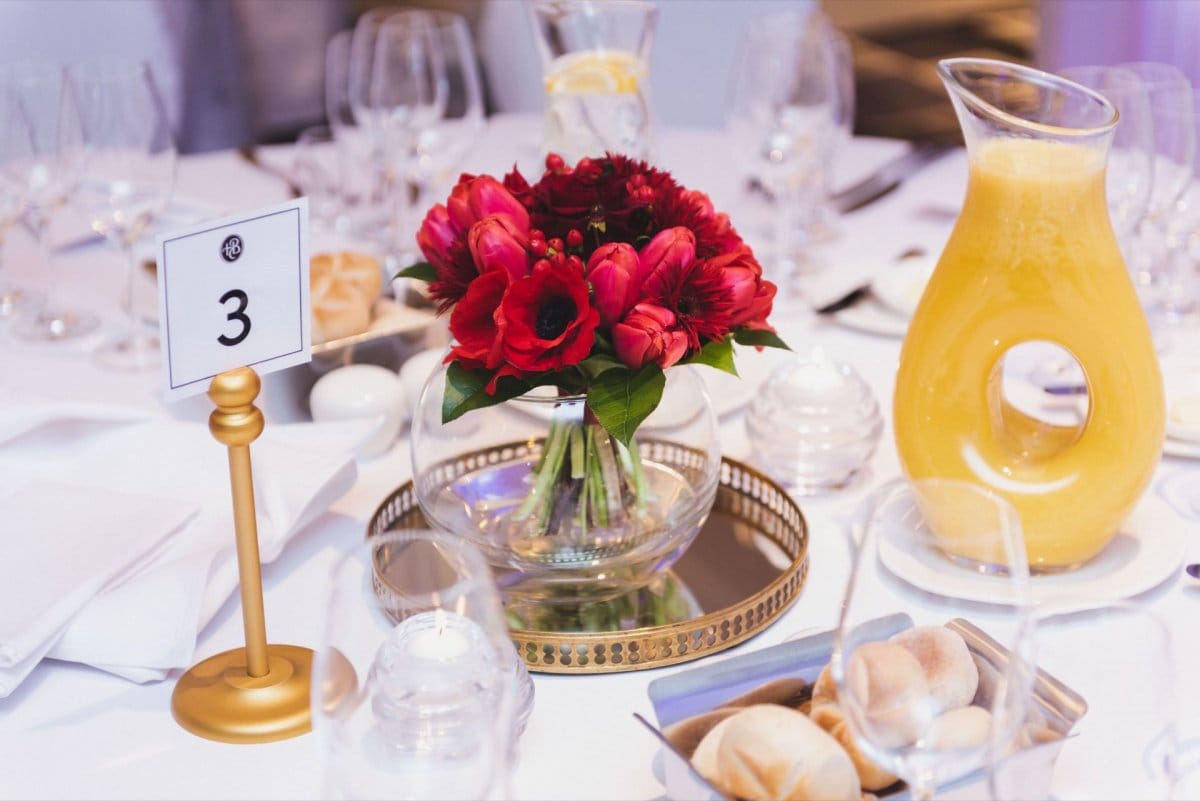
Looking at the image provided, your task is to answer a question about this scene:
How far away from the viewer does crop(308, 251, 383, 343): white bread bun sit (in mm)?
1281

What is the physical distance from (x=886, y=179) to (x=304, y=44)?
1.75 meters

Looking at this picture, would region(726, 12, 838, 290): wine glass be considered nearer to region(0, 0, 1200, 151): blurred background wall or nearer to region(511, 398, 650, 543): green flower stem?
region(511, 398, 650, 543): green flower stem

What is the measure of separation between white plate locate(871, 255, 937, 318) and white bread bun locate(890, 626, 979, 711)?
0.82 m

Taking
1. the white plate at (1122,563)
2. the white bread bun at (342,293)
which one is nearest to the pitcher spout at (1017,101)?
the white plate at (1122,563)

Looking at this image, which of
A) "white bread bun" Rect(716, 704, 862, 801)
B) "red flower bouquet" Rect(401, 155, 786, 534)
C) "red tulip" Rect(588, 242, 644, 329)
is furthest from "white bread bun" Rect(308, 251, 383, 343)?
"white bread bun" Rect(716, 704, 862, 801)

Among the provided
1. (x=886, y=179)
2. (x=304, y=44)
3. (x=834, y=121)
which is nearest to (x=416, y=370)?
(x=834, y=121)

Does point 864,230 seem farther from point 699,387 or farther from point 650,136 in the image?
point 699,387

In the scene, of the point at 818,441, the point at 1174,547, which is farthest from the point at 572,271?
the point at 1174,547

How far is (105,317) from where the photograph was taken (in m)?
1.55

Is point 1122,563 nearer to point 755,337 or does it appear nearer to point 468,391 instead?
point 755,337

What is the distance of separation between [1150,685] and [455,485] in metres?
0.48

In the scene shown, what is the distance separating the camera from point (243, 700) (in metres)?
0.82

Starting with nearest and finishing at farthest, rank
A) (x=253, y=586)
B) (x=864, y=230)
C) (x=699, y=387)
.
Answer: (x=253, y=586), (x=699, y=387), (x=864, y=230)

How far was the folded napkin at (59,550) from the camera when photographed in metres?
0.85
